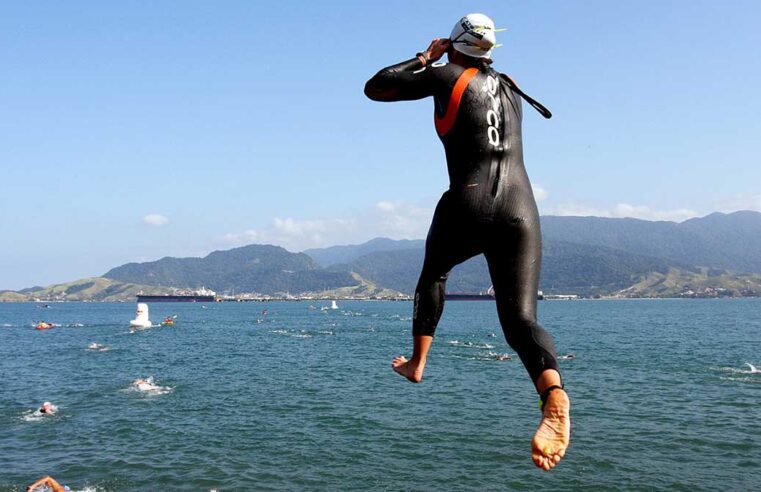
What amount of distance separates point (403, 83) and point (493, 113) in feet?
1.82

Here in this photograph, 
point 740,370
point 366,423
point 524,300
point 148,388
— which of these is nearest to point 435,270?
point 524,300

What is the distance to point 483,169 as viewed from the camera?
3.68 meters

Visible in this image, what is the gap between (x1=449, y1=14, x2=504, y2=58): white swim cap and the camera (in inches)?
148

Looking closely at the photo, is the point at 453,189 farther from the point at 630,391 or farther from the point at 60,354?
the point at 60,354

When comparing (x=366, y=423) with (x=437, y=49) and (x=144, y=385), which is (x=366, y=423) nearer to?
(x=144, y=385)

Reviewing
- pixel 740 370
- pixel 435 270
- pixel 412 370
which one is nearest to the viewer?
pixel 435 270

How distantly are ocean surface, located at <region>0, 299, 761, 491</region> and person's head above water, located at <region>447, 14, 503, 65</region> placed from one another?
25.6 metres

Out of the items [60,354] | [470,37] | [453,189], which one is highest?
[470,37]

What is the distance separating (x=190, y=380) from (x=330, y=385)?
1354 cm

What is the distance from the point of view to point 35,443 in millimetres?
34781

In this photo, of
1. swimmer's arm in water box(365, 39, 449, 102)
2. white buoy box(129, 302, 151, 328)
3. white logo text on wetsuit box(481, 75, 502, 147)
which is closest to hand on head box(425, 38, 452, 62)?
swimmer's arm in water box(365, 39, 449, 102)

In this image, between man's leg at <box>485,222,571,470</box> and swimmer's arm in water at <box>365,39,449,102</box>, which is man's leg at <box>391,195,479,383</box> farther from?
swimmer's arm in water at <box>365,39,449,102</box>

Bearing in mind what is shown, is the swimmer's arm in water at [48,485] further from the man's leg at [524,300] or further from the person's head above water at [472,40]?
the person's head above water at [472,40]

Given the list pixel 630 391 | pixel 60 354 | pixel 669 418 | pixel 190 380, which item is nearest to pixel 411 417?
pixel 669 418
